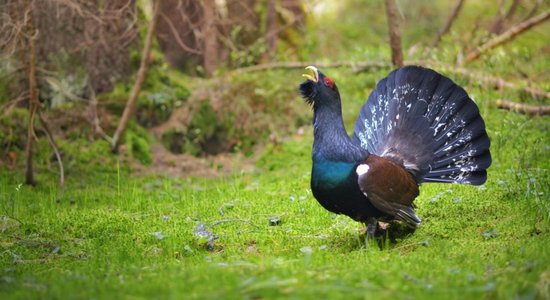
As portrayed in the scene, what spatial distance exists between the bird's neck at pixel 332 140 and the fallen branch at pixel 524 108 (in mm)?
4262

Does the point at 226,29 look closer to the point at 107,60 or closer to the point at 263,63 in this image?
the point at 263,63

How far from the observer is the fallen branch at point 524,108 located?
349 inches

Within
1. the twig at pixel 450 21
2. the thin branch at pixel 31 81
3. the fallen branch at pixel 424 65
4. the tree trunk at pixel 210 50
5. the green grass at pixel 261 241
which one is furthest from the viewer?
the twig at pixel 450 21

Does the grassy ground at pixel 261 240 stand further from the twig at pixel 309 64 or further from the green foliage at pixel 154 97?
the twig at pixel 309 64

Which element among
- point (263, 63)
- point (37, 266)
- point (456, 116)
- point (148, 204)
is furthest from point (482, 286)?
point (263, 63)

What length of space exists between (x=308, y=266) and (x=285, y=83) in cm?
680

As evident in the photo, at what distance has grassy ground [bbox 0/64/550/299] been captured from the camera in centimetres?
380

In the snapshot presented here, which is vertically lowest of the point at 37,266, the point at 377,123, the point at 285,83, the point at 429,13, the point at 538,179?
the point at 37,266

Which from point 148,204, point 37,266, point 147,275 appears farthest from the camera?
point 148,204

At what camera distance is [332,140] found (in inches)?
215

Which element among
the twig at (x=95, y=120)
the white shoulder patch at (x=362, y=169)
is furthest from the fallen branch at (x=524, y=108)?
the twig at (x=95, y=120)

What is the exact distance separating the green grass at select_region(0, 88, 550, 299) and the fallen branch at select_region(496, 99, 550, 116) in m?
0.18

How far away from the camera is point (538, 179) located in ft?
20.0

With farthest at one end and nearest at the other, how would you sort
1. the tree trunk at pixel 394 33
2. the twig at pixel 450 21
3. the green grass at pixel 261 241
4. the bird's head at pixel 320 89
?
the twig at pixel 450 21, the tree trunk at pixel 394 33, the bird's head at pixel 320 89, the green grass at pixel 261 241
